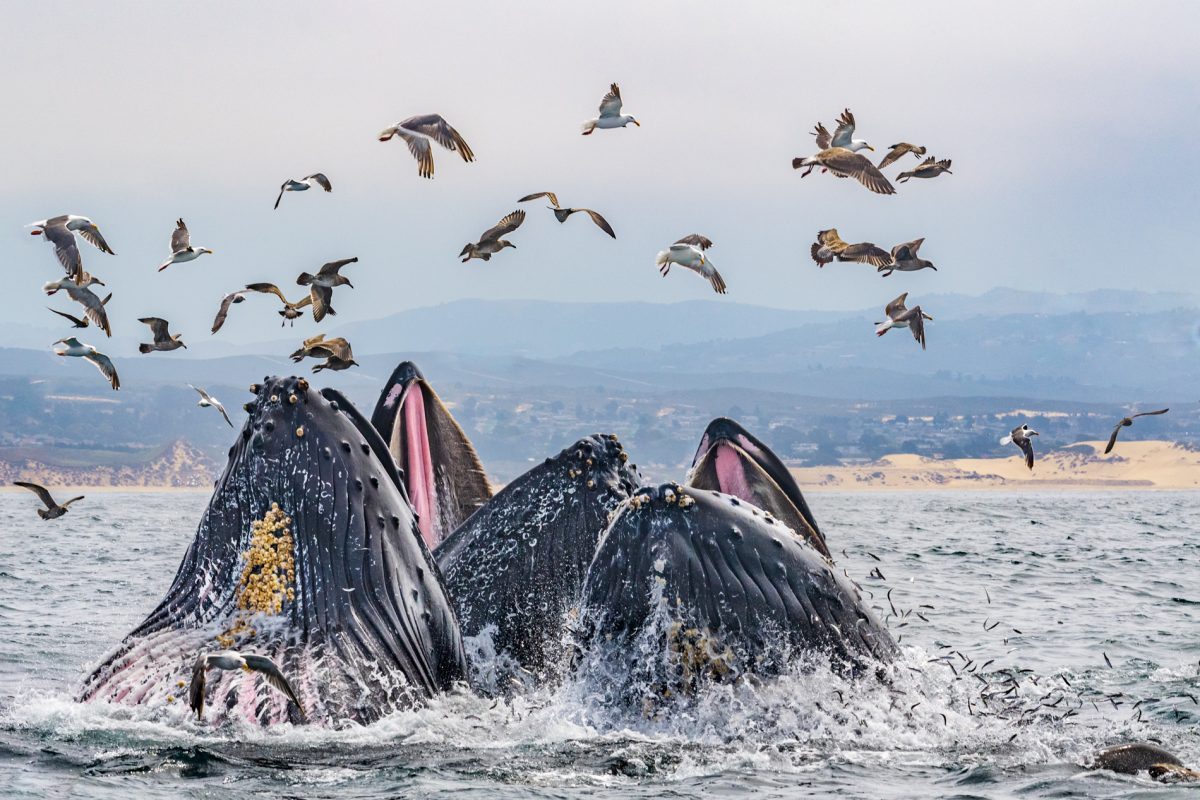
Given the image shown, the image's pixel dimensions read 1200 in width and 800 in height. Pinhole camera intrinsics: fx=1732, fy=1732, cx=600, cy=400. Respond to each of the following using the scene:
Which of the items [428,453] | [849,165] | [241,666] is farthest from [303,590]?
[849,165]

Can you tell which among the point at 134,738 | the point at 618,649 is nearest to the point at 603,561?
the point at 618,649

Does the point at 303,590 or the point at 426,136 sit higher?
the point at 426,136

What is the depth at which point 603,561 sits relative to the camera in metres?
10.7

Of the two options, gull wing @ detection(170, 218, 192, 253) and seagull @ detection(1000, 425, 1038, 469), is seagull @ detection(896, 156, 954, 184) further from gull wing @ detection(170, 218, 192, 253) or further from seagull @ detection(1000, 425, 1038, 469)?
gull wing @ detection(170, 218, 192, 253)

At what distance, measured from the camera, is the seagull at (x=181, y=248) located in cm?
1819

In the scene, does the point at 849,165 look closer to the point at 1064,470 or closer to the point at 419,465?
the point at 419,465

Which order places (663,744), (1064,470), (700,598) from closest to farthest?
(700,598)
(663,744)
(1064,470)

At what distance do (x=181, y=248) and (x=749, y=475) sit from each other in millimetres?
8545

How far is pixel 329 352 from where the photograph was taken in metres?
16.0

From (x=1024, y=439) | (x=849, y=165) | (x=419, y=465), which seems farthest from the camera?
(x=1024, y=439)

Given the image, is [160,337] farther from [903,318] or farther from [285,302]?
[903,318]

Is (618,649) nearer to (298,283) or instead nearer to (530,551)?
(530,551)

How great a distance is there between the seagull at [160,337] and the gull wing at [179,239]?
0.81 metres

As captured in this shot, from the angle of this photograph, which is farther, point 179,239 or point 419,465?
point 179,239
